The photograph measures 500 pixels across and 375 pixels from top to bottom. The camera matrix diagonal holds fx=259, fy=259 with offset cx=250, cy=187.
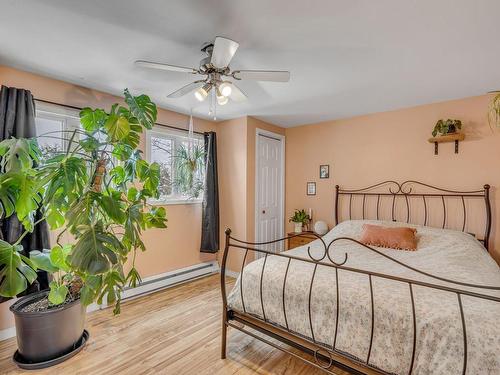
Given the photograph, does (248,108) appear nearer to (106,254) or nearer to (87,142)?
(87,142)

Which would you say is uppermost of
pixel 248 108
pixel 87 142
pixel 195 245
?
pixel 248 108

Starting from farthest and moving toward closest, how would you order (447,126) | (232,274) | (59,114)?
(232,274) → (447,126) → (59,114)

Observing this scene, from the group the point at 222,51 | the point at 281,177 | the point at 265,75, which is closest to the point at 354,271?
the point at 265,75

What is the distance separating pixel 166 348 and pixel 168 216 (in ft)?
5.76

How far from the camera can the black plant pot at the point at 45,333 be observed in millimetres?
1960

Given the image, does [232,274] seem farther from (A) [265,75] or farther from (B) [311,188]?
(A) [265,75]

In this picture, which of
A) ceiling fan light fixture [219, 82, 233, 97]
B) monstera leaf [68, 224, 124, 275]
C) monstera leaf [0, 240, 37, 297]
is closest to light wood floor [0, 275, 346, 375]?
A: monstera leaf [0, 240, 37, 297]

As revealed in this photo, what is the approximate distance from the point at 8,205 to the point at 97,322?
1.46 m

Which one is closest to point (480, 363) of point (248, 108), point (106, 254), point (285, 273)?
point (285, 273)

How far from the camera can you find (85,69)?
238 centimetres

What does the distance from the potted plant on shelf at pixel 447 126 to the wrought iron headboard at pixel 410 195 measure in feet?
2.12

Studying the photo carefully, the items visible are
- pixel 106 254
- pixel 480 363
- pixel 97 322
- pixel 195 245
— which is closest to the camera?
pixel 480 363

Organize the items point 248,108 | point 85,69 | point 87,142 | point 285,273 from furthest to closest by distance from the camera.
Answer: point 248,108 → point 85,69 → point 87,142 → point 285,273

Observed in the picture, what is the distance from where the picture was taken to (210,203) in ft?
12.6
